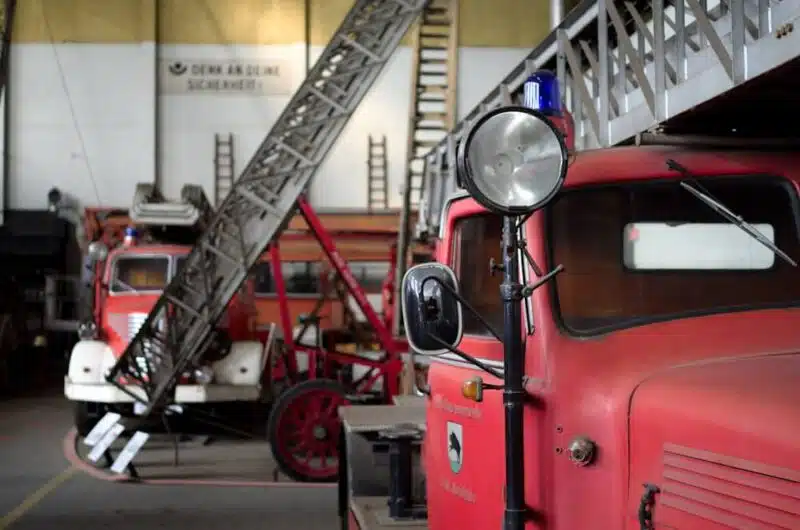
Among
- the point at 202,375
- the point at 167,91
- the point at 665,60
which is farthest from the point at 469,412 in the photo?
the point at 167,91

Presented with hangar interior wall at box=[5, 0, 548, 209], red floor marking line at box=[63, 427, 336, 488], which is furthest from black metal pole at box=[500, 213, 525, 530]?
hangar interior wall at box=[5, 0, 548, 209]

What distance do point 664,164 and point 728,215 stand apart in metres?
0.25

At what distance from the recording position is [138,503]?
319 inches

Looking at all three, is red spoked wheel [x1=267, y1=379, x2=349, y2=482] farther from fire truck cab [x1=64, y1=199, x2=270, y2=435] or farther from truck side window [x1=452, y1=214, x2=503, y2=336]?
truck side window [x1=452, y1=214, x2=503, y2=336]

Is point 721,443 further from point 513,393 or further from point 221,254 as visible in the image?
Answer: point 221,254

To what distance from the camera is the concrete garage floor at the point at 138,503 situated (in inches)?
291

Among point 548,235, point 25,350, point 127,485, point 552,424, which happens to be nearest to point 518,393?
point 552,424

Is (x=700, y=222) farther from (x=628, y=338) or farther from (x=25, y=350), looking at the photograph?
(x=25, y=350)

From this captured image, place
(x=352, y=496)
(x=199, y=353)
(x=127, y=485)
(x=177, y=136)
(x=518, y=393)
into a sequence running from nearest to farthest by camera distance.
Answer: (x=518, y=393) → (x=352, y=496) → (x=127, y=485) → (x=199, y=353) → (x=177, y=136)

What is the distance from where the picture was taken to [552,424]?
8.29 feet

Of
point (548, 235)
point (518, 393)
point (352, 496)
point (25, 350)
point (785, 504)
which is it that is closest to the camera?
point (785, 504)

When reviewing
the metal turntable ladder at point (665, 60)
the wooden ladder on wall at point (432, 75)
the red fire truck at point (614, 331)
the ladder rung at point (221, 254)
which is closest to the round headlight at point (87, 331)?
the ladder rung at point (221, 254)

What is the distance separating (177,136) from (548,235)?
1826cm

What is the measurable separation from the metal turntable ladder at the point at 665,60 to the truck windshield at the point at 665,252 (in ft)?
1.98
